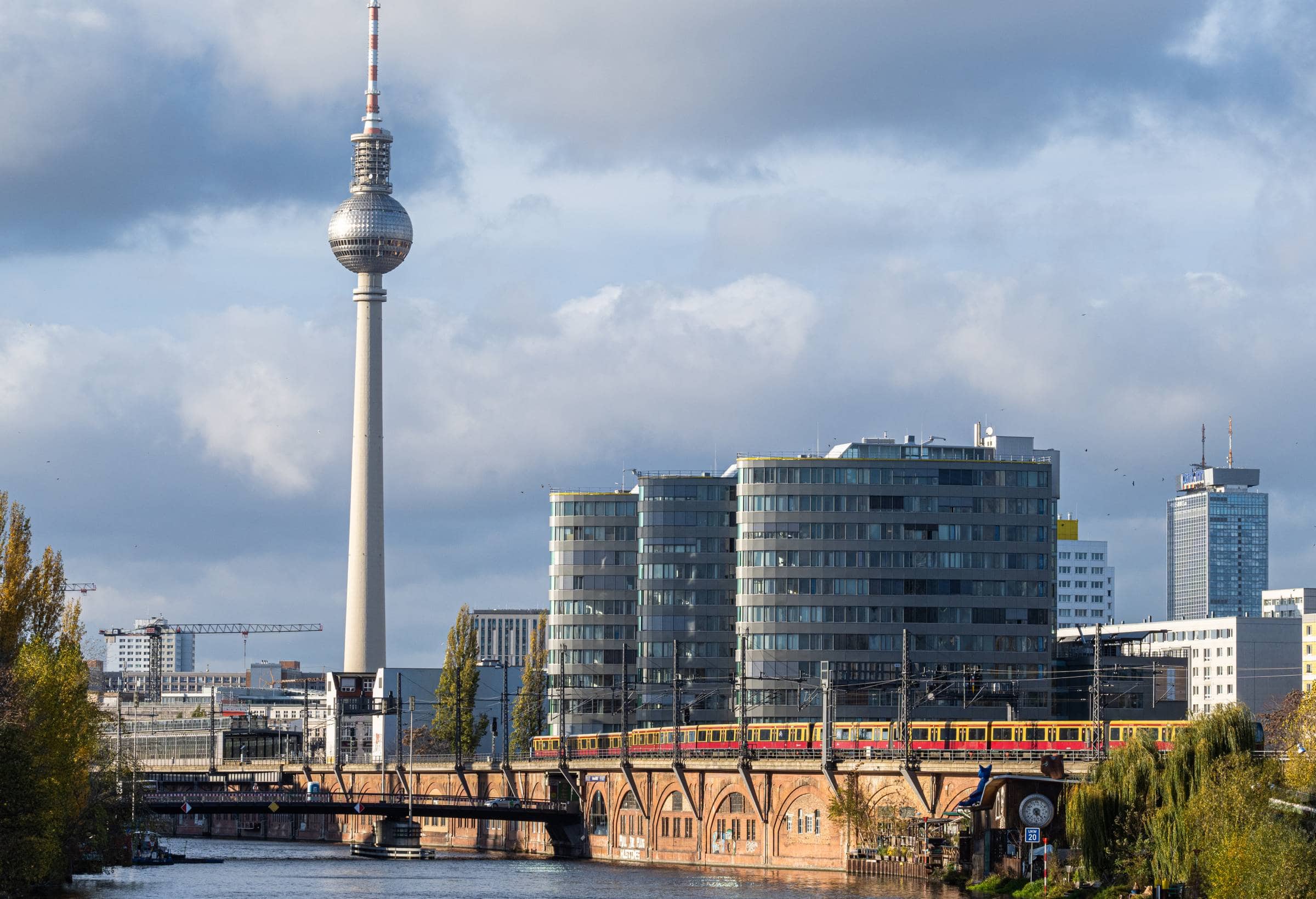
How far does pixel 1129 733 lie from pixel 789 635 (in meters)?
79.9

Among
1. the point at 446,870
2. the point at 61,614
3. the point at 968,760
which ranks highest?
the point at 61,614

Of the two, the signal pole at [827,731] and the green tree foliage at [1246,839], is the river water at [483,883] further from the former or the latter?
the green tree foliage at [1246,839]

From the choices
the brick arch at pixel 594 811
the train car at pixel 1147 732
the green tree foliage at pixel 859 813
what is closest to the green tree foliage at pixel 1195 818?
the train car at pixel 1147 732

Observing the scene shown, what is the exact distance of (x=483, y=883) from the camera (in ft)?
482

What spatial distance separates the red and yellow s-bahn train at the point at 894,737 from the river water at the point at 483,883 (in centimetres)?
1139

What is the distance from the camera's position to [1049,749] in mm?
139875

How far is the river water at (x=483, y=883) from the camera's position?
129375 mm

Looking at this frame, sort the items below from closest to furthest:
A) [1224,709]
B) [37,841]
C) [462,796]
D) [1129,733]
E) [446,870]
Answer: [37,841] → [1224,709] → [1129,733] → [446,870] → [462,796]

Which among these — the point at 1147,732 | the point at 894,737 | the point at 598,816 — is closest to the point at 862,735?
the point at 894,737

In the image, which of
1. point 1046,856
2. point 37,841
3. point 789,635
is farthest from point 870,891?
point 789,635

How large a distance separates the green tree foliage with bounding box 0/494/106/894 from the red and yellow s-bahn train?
51457 mm

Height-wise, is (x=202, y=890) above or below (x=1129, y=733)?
below

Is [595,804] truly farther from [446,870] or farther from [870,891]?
[870,891]

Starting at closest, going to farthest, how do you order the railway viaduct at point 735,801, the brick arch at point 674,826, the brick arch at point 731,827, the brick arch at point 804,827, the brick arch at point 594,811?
1. the railway viaduct at point 735,801
2. the brick arch at point 804,827
3. the brick arch at point 731,827
4. the brick arch at point 674,826
5. the brick arch at point 594,811
